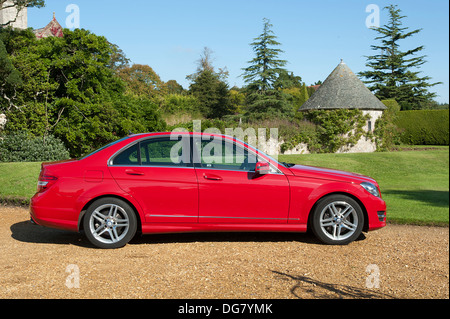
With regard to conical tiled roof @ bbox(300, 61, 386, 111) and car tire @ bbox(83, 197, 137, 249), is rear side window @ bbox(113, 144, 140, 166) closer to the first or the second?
car tire @ bbox(83, 197, 137, 249)

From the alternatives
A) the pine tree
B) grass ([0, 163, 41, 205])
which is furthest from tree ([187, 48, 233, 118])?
grass ([0, 163, 41, 205])

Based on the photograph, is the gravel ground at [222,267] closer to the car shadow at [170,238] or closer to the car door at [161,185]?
the car shadow at [170,238]

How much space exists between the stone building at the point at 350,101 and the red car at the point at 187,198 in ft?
80.7

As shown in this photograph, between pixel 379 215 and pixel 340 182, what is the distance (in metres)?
0.74

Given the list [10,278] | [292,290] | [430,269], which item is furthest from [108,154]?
[430,269]

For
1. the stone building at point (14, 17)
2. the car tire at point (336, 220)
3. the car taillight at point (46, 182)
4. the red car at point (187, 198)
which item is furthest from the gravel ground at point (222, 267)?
the stone building at point (14, 17)

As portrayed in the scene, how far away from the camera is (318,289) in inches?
157

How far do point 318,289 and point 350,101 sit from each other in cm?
2842

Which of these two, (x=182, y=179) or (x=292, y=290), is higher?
(x=182, y=179)

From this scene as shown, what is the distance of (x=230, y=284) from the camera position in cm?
435

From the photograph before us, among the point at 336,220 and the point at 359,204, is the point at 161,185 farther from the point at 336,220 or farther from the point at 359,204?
the point at 359,204

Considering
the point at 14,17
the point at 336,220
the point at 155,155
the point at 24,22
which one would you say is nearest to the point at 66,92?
the point at 155,155
